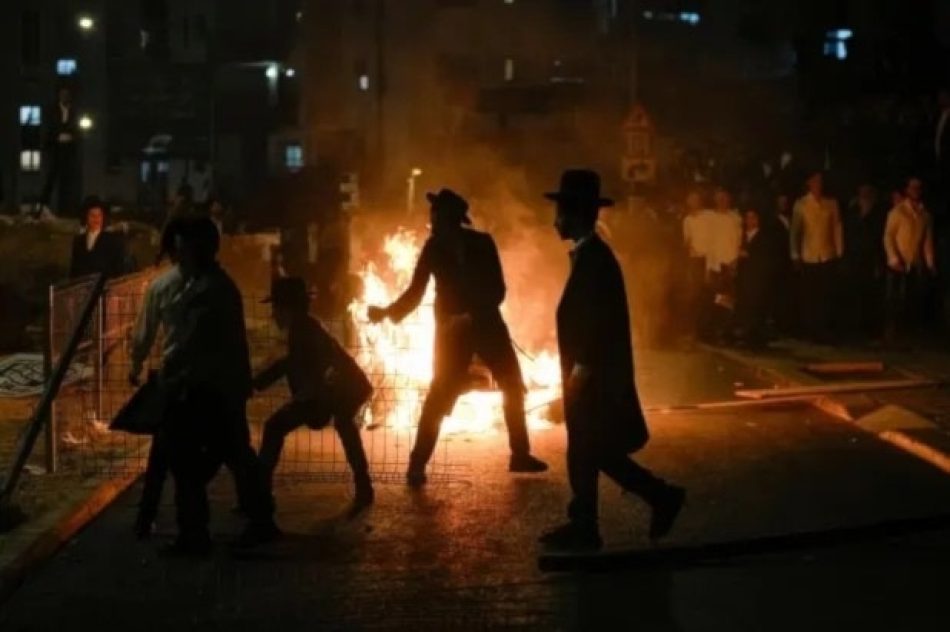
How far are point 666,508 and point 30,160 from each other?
59.4 m

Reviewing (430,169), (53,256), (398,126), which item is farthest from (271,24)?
(53,256)

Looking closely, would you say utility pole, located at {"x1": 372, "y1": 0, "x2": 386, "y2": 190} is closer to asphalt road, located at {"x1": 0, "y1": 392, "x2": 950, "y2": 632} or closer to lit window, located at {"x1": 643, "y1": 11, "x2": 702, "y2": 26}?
lit window, located at {"x1": 643, "y1": 11, "x2": 702, "y2": 26}

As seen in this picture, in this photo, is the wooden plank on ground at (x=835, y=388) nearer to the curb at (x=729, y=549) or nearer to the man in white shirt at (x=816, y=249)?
the man in white shirt at (x=816, y=249)

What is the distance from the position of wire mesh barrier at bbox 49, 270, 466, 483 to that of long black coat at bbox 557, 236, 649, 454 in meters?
2.22

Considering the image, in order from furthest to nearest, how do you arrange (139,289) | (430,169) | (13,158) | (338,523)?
(13,158), (430,169), (139,289), (338,523)

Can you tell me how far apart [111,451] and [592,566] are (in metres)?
4.36

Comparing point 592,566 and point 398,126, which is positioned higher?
point 398,126

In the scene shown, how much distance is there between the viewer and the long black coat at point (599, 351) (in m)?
7.53

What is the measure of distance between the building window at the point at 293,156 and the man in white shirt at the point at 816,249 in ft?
150

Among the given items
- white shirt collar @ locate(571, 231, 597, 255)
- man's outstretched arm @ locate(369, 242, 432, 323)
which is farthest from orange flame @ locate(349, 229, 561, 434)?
white shirt collar @ locate(571, 231, 597, 255)

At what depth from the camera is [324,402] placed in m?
8.63

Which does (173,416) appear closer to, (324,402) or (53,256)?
(324,402)

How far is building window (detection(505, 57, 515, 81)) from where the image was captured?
3944cm

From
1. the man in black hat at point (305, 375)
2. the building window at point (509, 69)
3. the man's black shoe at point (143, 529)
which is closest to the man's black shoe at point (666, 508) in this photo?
the man in black hat at point (305, 375)
